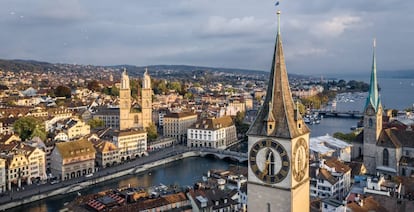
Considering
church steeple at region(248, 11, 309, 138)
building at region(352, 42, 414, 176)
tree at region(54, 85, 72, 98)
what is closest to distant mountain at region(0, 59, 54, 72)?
tree at region(54, 85, 72, 98)

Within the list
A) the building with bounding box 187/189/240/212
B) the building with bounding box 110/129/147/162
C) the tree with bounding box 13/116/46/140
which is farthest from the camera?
the tree with bounding box 13/116/46/140

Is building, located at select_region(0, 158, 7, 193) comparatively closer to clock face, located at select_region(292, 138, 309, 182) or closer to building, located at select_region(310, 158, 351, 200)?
building, located at select_region(310, 158, 351, 200)

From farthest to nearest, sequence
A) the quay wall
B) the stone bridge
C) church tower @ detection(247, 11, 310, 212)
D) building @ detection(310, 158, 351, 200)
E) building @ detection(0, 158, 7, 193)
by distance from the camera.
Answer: the stone bridge → building @ detection(0, 158, 7, 193) → the quay wall → building @ detection(310, 158, 351, 200) → church tower @ detection(247, 11, 310, 212)

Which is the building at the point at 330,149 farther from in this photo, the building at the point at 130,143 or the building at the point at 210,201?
the building at the point at 130,143

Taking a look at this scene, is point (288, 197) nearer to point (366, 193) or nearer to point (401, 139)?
point (366, 193)

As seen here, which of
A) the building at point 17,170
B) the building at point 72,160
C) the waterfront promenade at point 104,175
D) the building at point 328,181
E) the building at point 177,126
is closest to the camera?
the building at point 328,181

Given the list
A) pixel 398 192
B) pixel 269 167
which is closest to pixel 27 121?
pixel 398 192

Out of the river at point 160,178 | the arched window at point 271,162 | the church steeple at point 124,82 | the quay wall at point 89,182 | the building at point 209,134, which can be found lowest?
the river at point 160,178

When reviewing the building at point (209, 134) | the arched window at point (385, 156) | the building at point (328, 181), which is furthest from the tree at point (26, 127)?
the arched window at point (385, 156)
